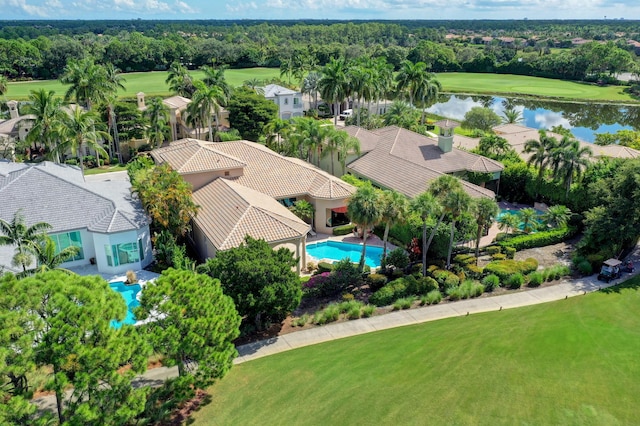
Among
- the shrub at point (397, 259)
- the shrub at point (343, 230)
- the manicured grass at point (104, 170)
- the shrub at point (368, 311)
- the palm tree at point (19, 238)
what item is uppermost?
the palm tree at point (19, 238)

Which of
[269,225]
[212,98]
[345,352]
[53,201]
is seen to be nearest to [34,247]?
[53,201]

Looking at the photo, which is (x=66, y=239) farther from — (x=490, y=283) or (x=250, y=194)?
→ (x=490, y=283)

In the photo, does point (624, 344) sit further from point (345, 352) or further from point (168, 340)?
point (168, 340)

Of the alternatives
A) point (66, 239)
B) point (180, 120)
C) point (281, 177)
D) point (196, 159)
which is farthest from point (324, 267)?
point (180, 120)

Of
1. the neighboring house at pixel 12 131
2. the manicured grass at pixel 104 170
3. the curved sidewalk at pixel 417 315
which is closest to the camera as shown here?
the curved sidewalk at pixel 417 315

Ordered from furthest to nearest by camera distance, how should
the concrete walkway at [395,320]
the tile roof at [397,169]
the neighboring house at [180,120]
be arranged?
1. the neighboring house at [180,120]
2. the tile roof at [397,169]
3. the concrete walkway at [395,320]

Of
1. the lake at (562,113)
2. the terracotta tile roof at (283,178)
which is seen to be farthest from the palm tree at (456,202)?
the lake at (562,113)

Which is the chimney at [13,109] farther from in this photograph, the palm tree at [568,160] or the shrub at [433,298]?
the palm tree at [568,160]
